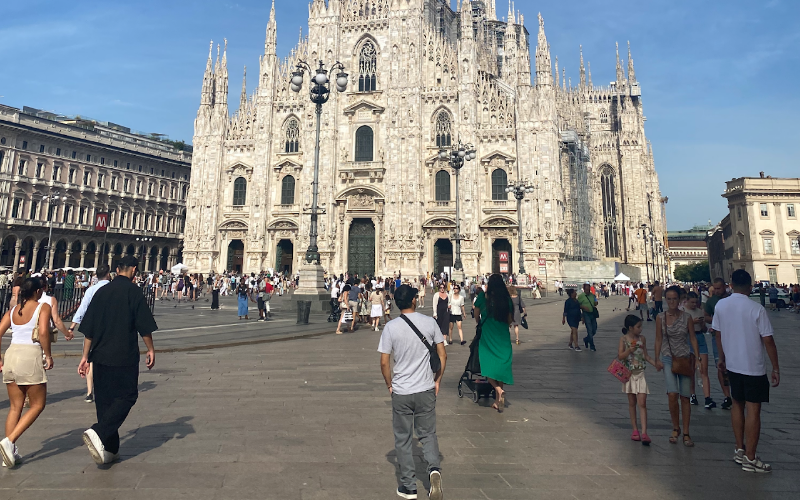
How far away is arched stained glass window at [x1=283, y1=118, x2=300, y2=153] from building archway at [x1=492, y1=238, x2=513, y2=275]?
17564 mm

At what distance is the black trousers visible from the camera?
3.83m

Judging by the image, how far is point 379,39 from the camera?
3750 centimetres

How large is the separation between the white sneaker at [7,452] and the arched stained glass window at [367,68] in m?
36.6

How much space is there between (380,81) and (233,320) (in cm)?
2641

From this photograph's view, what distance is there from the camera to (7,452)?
12.2ft

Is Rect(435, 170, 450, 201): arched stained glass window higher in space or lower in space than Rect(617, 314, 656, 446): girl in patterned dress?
higher

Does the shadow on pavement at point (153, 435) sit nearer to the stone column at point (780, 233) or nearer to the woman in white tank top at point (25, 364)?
the woman in white tank top at point (25, 364)

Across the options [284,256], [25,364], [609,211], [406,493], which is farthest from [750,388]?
[609,211]

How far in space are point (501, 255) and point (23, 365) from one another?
3120cm

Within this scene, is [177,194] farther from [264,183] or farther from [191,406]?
[191,406]

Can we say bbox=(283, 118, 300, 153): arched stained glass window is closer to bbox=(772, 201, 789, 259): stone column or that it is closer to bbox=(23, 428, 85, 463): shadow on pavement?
bbox=(23, 428, 85, 463): shadow on pavement

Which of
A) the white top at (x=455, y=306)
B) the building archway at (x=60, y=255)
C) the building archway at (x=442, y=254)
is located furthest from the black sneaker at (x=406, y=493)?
the building archway at (x=60, y=255)

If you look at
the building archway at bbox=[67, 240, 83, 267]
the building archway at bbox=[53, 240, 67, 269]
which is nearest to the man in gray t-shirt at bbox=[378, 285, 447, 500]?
the building archway at bbox=[53, 240, 67, 269]

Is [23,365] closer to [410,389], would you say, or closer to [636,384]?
[410,389]
